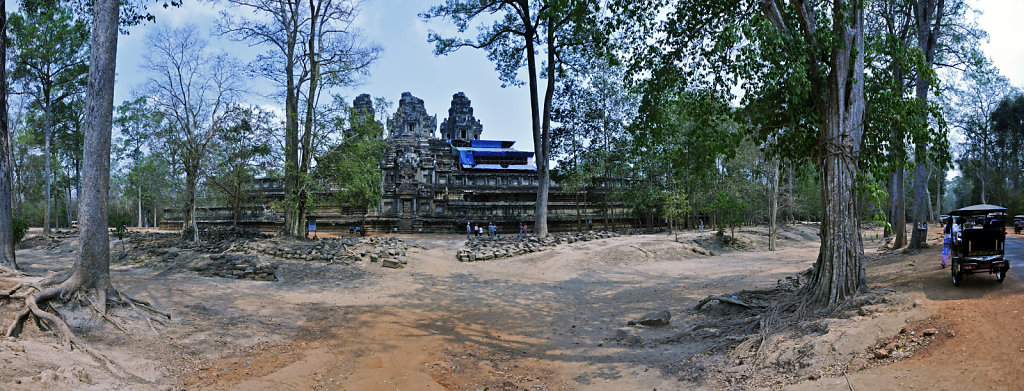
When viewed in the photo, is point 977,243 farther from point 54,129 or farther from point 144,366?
point 54,129

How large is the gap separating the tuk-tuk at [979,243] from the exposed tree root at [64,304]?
9868mm

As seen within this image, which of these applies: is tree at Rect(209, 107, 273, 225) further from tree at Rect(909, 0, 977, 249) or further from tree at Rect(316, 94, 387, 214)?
tree at Rect(909, 0, 977, 249)

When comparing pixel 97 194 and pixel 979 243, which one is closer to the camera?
pixel 979 243

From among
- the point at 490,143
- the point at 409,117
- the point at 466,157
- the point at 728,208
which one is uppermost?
the point at 409,117

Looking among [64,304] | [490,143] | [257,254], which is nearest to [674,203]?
[257,254]

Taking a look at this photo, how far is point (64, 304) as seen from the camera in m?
6.19

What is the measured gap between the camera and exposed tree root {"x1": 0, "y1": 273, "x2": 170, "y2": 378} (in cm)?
509

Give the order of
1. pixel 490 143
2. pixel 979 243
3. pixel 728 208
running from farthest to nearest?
pixel 490 143 < pixel 728 208 < pixel 979 243

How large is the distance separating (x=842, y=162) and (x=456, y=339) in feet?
20.5

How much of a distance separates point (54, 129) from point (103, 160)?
2805cm

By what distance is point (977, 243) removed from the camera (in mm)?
6789

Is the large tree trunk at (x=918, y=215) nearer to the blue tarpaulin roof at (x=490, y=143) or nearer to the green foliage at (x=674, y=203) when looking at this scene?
the green foliage at (x=674, y=203)

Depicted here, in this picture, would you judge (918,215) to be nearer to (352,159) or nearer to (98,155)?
(352,159)

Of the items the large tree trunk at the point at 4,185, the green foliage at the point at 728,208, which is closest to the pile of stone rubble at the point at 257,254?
the large tree trunk at the point at 4,185
